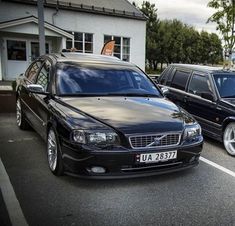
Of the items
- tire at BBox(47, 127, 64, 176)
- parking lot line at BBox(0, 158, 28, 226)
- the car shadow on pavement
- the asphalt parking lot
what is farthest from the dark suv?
parking lot line at BBox(0, 158, 28, 226)

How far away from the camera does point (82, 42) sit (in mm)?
20531

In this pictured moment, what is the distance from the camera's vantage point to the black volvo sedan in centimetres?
400

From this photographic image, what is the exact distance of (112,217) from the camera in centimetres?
355

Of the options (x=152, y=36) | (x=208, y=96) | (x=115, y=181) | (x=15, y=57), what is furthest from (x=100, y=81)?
(x=152, y=36)

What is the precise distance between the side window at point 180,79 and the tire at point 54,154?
3.75 meters

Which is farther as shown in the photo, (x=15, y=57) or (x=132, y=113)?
(x=15, y=57)

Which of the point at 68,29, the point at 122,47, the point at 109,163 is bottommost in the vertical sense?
the point at 109,163

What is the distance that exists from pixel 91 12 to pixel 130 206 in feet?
59.0

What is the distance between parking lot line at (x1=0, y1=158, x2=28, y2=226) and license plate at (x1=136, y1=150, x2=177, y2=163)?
1.45 m

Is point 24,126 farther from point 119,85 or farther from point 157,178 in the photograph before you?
point 157,178

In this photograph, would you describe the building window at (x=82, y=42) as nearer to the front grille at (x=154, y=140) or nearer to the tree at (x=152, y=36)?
the front grille at (x=154, y=140)

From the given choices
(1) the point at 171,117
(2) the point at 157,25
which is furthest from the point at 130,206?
(2) the point at 157,25

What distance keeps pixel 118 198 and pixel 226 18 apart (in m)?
16.0

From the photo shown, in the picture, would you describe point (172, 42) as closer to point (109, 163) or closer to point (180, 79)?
point (180, 79)
